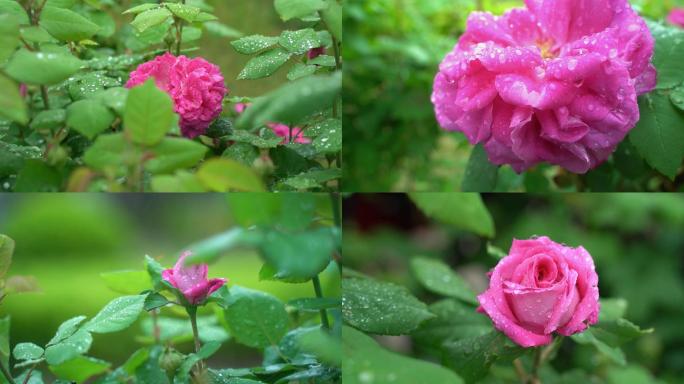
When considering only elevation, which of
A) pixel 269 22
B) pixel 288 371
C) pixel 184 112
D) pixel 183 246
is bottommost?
pixel 269 22

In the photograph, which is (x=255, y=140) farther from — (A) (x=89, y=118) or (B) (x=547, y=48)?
(B) (x=547, y=48)

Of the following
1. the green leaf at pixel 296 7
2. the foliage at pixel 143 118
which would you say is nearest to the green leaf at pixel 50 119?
the foliage at pixel 143 118

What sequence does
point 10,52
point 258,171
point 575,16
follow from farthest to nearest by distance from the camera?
1. point 575,16
2. point 258,171
3. point 10,52

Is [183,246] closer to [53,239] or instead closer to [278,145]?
[278,145]

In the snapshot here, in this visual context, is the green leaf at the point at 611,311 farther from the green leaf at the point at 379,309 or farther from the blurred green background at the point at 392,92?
the blurred green background at the point at 392,92

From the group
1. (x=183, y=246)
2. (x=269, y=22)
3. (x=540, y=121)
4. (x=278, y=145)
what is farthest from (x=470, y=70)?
(x=269, y=22)

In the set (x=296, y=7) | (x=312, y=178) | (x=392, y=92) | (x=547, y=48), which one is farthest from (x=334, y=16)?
(x=392, y=92)
